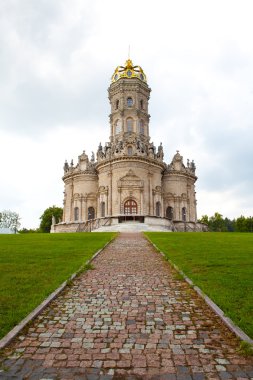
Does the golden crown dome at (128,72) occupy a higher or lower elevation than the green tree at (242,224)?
higher

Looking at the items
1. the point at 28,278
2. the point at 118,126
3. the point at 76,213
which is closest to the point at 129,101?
the point at 118,126

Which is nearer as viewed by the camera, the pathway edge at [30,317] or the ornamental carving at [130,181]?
the pathway edge at [30,317]

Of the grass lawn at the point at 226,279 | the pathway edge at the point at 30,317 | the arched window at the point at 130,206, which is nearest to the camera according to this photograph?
the pathway edge at the point at 30,317

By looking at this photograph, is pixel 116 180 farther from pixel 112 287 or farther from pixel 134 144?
pixel 112 287

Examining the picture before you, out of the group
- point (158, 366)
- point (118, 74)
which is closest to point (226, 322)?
point (158, 366)

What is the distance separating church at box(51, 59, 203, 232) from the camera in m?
52.8

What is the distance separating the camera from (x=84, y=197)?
5906 centimetres

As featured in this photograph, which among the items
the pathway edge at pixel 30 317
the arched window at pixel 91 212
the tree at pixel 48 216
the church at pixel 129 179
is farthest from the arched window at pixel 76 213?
the pathway edge at pixel 30 317

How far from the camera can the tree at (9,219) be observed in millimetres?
103475

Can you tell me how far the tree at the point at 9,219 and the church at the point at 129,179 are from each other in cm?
4885

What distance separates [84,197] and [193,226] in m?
20.6

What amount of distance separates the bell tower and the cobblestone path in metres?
52.1

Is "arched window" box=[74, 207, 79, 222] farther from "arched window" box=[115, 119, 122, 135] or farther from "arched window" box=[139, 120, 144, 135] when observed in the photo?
"arched window" box=[139, 120, 144, 135]

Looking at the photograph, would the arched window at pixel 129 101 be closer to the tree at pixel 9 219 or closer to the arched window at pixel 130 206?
the arched window at pixel 130 206
